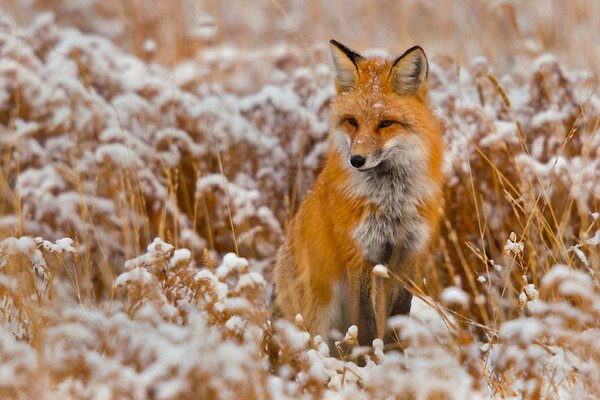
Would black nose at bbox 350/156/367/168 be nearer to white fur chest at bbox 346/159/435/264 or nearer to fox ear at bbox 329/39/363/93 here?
white fur chest at bbox 346/159/435/264

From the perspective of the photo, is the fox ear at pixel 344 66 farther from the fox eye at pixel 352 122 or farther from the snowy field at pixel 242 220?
the snowy field at pixel 242 220

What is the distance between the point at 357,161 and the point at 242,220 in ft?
6.17

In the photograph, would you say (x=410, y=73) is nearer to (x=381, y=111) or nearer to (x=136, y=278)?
(x=381, y=111)

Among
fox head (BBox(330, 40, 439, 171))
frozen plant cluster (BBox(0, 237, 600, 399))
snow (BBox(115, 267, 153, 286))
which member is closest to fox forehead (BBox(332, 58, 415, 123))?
fox head (BBox(330, 40, 439, 171))

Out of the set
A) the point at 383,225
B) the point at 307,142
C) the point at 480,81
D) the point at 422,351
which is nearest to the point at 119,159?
the point at 307,142

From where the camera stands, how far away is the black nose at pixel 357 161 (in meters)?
3.65

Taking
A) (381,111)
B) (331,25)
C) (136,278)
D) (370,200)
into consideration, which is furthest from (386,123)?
(331,25)

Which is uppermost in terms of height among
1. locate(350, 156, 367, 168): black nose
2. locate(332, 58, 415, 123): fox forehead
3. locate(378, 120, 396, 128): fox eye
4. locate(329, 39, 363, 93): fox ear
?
locate(329, 39, 363, 93): fox ear

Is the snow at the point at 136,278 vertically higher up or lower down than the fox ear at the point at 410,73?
lower down

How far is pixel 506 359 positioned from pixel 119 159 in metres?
3.54

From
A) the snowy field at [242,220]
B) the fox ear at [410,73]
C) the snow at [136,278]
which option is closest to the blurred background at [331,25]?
the snowy field at [242,220]

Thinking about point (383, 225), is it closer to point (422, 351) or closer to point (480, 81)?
point (422, 351)

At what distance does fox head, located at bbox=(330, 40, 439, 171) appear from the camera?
3.74m

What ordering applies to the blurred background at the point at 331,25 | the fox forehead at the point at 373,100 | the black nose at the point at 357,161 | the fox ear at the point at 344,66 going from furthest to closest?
the blurred background at the point at 331,25, the fox ear at the point at 344,66, the fox forehead at the point at 373,100, the black nose at the point at 357,161
